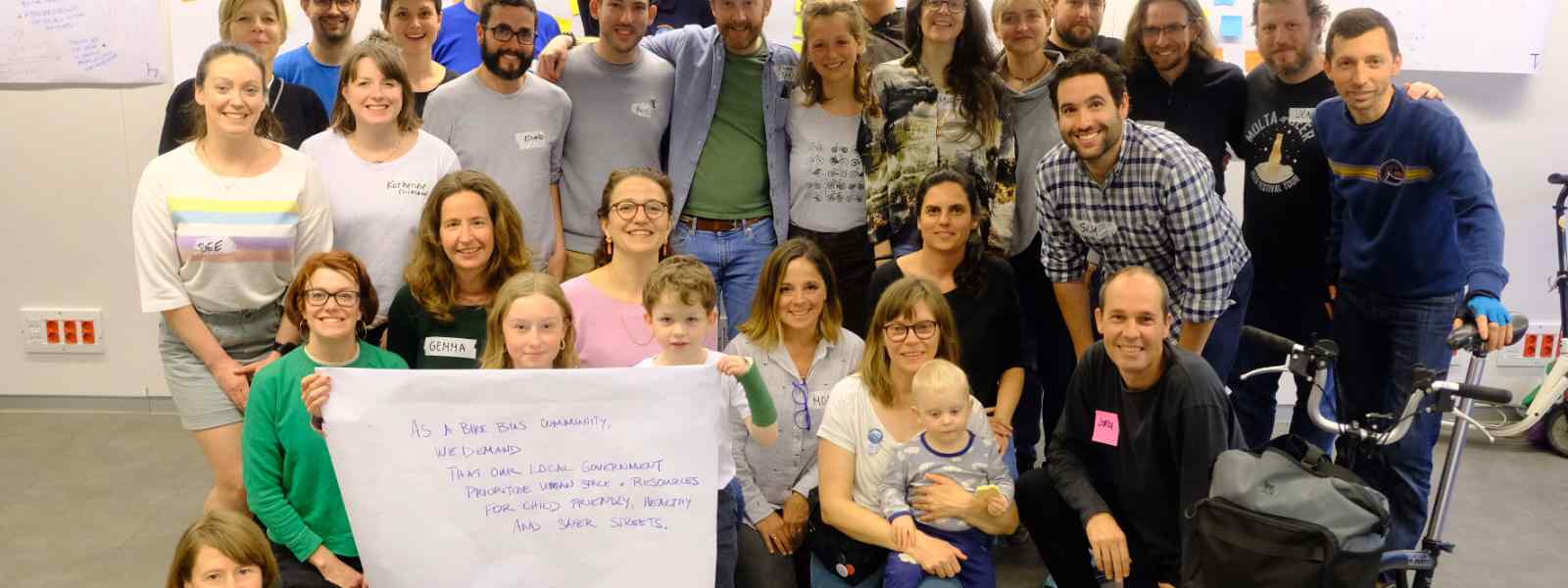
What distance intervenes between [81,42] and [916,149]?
3814 mm

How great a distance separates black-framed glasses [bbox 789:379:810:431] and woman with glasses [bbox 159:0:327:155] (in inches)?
66.3

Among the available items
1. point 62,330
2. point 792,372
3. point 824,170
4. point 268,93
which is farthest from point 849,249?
point 62,330

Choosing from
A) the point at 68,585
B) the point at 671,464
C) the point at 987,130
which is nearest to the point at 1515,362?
the point at 987,130

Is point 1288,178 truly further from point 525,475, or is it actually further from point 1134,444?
point 525,475

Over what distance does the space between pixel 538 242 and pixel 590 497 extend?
135 centimetres

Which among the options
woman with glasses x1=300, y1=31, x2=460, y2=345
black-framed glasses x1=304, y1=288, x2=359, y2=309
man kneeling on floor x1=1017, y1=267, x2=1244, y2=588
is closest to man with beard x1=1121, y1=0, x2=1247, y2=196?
man kneeling on floor x1=1017, y1=267, x2=1244, y2=588

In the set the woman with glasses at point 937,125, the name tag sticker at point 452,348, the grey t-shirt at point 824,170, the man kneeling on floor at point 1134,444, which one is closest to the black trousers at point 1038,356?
the woman with glasses at point 937,125

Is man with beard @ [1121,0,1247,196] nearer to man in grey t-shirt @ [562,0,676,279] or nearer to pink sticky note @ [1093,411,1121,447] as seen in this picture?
pink sticky note @ [1093,411,1121,447]

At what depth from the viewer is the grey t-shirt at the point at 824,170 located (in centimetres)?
401

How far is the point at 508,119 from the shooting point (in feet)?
12.6

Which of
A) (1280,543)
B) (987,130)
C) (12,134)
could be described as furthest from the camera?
(12,134)

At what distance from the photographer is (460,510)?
274cm

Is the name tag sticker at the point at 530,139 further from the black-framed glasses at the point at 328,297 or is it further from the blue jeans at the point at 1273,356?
the blue jeans at the point at 1273,356

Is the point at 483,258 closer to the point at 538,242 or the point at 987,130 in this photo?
the point at 538,242
